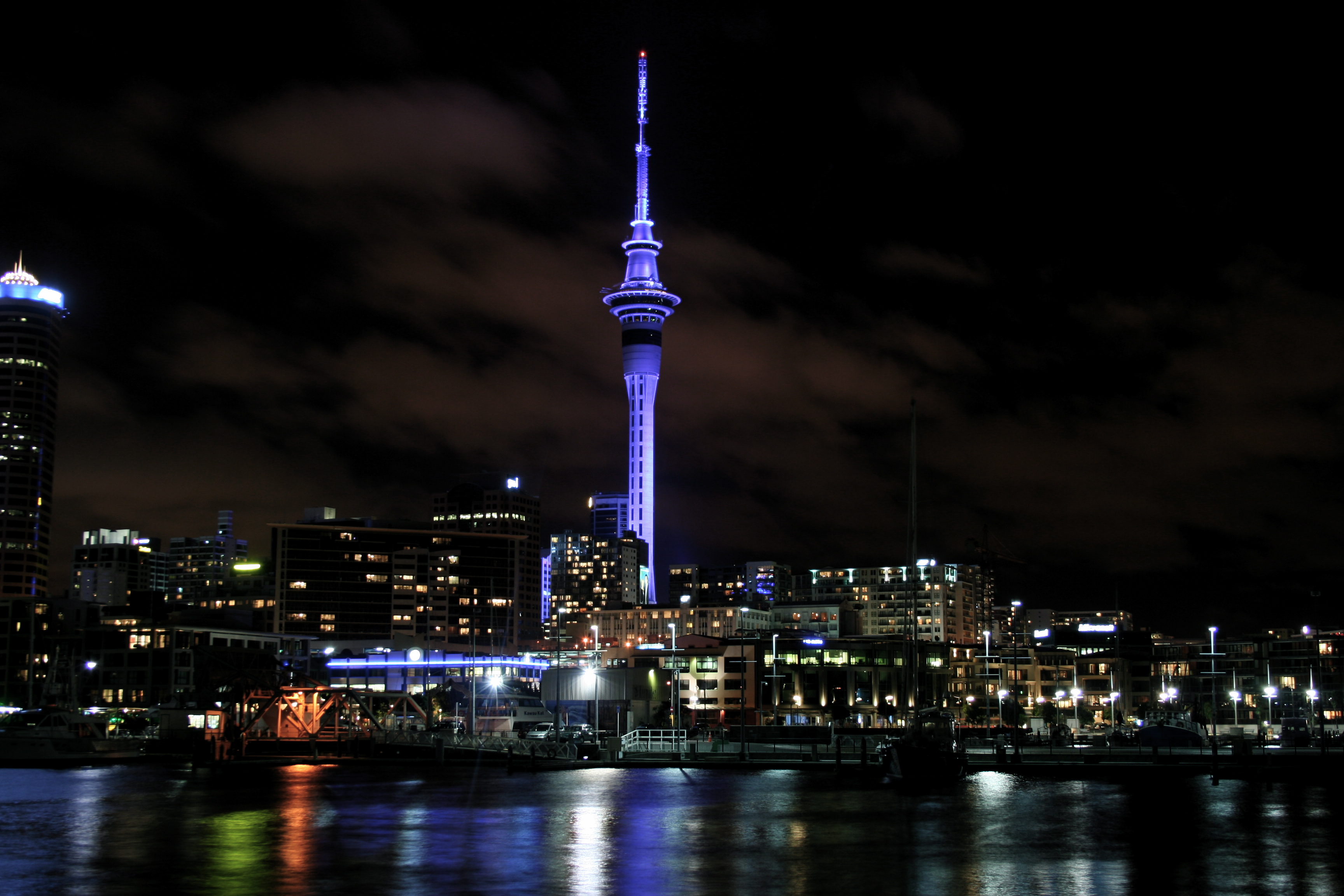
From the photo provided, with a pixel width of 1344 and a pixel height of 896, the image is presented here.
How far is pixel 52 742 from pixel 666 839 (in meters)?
72.2

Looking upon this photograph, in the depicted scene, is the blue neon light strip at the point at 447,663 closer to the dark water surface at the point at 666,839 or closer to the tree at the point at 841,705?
the tree at the point at 841,705

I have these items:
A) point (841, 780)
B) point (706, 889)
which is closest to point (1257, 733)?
point (841, 780)

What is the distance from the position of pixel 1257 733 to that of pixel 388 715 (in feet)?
294

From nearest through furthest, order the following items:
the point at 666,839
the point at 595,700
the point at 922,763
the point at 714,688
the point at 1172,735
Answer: the point at 666,839, the point at 922,763, the point at 1172,735, the point at 595,700, the point at 714,688

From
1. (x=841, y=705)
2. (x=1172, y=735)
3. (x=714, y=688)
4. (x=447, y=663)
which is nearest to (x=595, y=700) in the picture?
(x=1172, y=735)

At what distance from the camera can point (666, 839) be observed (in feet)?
150

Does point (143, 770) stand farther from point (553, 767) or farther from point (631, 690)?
point (631, 690)

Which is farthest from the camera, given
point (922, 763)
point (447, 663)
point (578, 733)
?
point (447, 663)

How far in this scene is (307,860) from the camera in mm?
40344

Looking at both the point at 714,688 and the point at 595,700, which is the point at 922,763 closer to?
the point at 595,700

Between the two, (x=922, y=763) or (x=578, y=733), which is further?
(x=578, y=733)

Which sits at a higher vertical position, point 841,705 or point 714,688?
point 714,688

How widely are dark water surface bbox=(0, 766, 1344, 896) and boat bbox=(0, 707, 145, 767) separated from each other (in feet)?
90.1

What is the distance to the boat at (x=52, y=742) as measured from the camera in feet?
321
